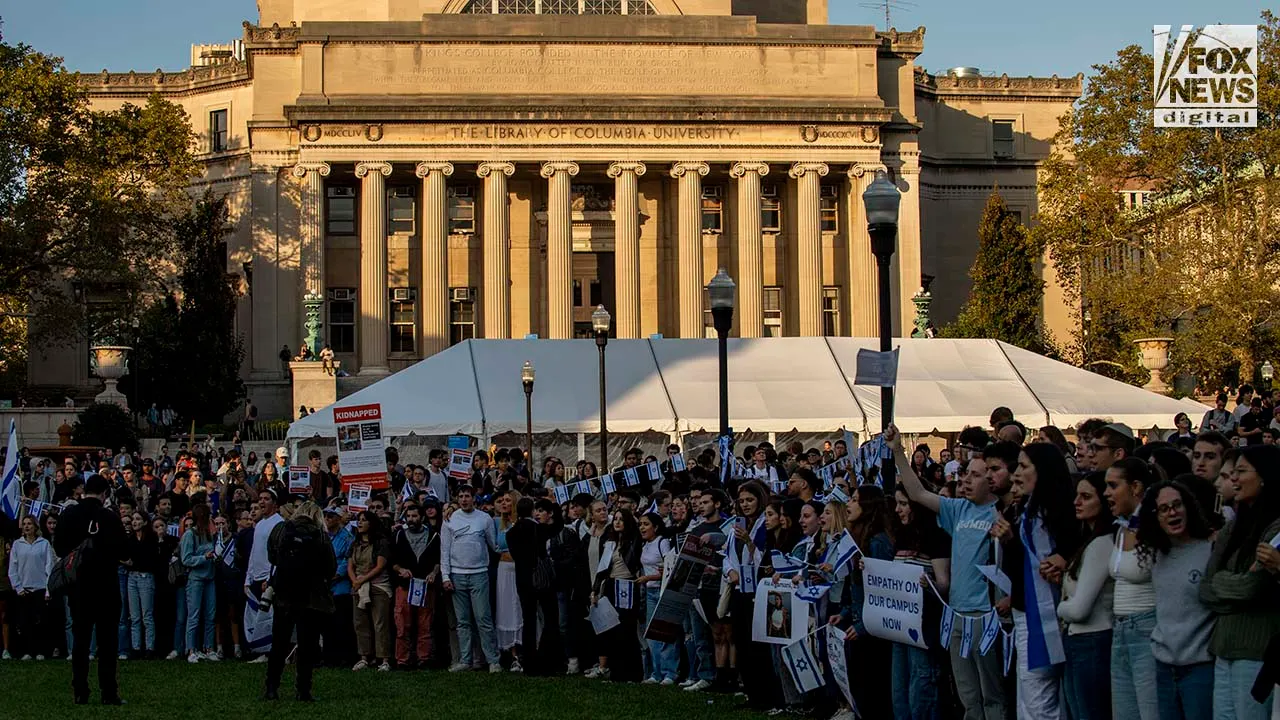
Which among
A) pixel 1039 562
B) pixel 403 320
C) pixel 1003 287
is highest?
pixel 1003 287

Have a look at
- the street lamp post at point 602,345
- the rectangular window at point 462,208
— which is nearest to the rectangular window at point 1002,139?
the rectangular window at point 462,208

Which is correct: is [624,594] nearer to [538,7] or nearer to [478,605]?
[478,605]

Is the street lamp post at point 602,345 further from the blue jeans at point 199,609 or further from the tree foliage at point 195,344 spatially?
the tree foliage at point 195,344

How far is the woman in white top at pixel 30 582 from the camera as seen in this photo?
2241 cm

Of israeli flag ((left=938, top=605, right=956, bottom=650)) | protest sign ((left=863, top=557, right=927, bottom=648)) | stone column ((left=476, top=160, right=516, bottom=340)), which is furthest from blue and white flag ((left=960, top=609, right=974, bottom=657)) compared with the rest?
stone column ((left=476, top=160, right=516, bottom=340))

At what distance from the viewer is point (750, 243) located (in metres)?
63.4

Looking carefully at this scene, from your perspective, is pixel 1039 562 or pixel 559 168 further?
pixel 559 168

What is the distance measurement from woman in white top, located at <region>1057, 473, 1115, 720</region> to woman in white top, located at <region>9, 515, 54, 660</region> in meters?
15.3

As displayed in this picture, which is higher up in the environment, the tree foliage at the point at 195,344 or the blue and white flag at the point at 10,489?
the tree foliage at the point at 195,344

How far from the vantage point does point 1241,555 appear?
30.2ft

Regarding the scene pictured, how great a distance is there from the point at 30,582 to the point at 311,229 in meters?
41.3

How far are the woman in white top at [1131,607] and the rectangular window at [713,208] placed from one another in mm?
56943

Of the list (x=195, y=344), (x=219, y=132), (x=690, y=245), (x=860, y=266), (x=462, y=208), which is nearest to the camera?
(x=195, y=344)

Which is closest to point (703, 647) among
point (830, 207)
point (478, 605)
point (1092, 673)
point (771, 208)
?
point (478, 605)
